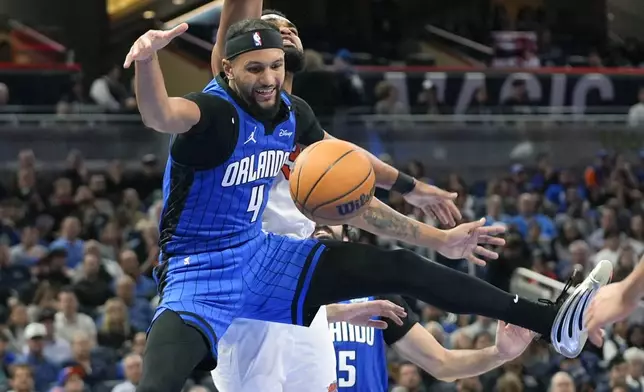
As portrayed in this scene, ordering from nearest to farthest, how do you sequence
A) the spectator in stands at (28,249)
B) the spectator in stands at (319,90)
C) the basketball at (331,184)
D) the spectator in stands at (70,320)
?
the basketball at (331,184) < the spectator in stands at (70,320) < the spectator in stands at (28,249) < the spectator in stands at (319,90)

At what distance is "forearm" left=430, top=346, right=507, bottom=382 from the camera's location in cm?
717

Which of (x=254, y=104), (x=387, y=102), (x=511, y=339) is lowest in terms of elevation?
(x=387, y=102)

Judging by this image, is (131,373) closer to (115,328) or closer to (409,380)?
(115,328)

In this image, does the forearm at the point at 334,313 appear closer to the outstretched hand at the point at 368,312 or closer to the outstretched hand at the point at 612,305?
the outstretched hand at the point at 368,312

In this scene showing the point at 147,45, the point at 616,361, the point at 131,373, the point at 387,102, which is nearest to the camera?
the point at 147,45

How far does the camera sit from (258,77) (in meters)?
5.99

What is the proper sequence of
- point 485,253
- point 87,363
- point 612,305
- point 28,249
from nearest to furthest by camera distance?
point 612,305
point 485,253
point 87,363
point 28,249

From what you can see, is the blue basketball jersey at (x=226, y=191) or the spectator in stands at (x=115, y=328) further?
the spectator in stands at (x=115, y=328)

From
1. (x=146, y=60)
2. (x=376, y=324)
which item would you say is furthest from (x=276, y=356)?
(x=146, y=60)

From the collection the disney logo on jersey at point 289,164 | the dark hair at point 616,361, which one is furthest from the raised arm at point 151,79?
the dark hair at point 616,361

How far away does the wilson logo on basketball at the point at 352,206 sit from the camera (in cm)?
586

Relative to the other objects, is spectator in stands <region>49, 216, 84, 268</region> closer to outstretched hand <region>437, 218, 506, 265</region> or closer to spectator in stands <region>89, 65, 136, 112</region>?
spectator in stands <region>89, 65, 136, 112</region>

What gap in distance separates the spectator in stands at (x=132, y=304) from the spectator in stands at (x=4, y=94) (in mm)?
5460

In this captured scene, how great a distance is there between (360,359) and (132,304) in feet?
18.7
